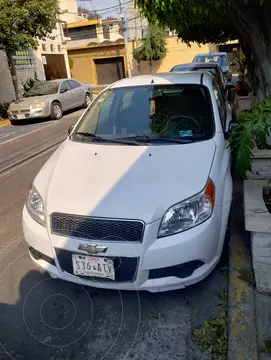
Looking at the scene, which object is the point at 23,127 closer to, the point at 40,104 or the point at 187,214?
the point at 40,104

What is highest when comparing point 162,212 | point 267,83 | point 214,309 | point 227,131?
point 267,83

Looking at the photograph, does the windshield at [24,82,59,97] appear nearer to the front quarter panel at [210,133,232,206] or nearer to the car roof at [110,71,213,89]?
the car roof at [110,71,213,89]

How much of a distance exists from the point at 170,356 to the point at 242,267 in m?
1.08

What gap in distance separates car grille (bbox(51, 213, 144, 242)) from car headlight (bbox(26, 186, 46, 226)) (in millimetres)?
196

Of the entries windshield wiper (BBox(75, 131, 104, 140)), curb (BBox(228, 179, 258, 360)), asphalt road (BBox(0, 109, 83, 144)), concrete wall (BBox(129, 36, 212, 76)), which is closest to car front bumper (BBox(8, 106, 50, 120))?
asphalt road (BBox(0, 109, 83, 144))

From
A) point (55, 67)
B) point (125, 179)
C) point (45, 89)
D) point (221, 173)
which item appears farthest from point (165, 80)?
point (55, 67)

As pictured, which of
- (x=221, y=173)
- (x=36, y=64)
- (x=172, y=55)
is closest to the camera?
(x=221, y=173)

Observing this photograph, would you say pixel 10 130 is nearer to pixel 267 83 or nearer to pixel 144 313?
pixel 267 83

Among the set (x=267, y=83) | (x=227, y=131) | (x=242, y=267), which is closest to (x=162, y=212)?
(x=242, y=267)

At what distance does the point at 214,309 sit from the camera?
2.53 m

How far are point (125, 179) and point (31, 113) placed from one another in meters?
9.82

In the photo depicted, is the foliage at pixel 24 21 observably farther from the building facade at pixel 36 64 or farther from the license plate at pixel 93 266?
the license plate at pixel 93 266

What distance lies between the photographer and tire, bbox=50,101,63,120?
1192cm

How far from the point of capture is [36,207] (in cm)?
270
